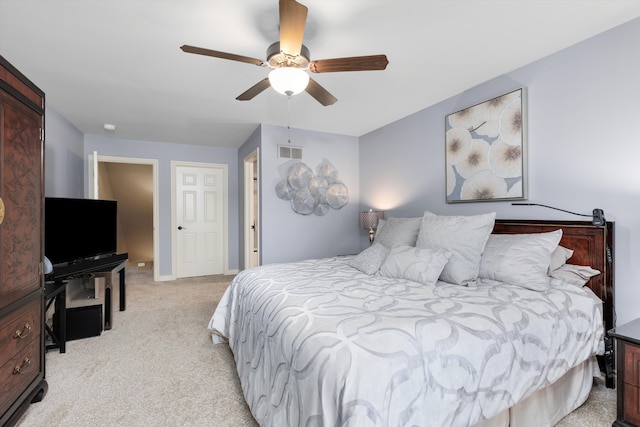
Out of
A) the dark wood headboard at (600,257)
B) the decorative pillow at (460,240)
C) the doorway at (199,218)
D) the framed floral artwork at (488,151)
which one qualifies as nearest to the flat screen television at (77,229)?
the doorway at (199,218)

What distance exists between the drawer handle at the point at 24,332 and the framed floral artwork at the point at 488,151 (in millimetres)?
3407

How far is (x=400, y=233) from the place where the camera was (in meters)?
2.61

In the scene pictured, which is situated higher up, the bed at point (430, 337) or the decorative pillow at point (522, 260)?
the decorative pillow at point (522, 260)

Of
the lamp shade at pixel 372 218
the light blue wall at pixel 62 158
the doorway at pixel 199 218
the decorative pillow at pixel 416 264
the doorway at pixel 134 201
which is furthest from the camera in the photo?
the doorway at pixel 134 201

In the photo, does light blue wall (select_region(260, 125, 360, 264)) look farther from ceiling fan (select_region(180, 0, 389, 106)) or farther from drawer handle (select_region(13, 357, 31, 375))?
drawer handle (select_region(13, 357, 31, 375))

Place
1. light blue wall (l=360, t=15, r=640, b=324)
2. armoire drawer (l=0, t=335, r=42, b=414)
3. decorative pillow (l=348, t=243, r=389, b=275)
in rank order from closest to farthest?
armoire drawer (l=0, t=335, r=42, b=414)
light blue wall (l=360, t=15, r=640, b=324)
decorative pillow (l=348, t=243, r=389, b=275)

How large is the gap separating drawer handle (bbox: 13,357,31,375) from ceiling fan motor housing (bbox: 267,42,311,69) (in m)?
2.28

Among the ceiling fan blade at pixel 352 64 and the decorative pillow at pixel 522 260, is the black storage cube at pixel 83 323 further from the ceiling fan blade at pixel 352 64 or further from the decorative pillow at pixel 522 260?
the decorative pillow at pixel 522 260

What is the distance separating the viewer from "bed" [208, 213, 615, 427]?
0.97 metres

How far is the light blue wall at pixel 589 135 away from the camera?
5.90 feet

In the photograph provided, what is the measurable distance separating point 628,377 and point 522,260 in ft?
2.33

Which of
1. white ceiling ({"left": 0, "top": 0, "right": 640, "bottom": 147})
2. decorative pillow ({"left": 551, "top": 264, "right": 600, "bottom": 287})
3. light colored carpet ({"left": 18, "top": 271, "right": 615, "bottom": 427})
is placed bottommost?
light colored carpet ({"left": 18, "top": 271, "right": 615, "bottom": 427})

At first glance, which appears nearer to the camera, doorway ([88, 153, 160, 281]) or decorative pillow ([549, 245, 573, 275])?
decorative pillow ([549, 245, 573, 275])

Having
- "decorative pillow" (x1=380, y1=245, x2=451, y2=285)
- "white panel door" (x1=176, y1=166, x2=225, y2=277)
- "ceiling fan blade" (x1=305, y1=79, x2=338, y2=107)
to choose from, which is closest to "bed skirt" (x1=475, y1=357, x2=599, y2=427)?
"decorative pillow" (x1=380, y1=245, x2=451, y2=285)
